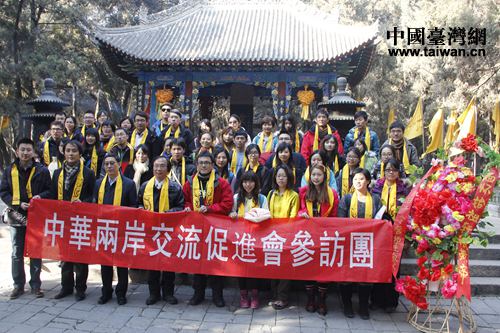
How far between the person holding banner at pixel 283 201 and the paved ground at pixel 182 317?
0.14 m

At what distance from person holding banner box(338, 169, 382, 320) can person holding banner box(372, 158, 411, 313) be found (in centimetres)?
17

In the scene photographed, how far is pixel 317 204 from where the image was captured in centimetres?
427

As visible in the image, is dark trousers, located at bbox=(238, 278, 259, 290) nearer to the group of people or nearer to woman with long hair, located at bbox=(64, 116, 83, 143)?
the group of people

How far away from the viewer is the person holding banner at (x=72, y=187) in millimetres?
4406

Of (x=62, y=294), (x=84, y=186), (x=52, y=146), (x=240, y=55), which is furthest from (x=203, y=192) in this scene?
(x=240, y=55)

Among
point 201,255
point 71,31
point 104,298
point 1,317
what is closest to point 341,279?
point 201,255

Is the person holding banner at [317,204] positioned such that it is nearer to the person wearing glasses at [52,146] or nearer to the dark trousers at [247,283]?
the dark trousers at [247,283]

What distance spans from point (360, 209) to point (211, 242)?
1.59 m

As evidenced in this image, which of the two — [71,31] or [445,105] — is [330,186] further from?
[71,31]

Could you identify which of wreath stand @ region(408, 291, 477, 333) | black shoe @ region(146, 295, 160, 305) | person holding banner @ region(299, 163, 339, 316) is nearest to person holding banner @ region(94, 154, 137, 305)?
black shoe @ region(146, 295, 160, 305)

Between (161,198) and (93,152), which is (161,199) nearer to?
(161,198)

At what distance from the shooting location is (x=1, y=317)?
3920 mm

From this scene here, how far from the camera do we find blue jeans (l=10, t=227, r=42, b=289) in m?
4.45

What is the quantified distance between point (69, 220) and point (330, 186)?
9.63ft
